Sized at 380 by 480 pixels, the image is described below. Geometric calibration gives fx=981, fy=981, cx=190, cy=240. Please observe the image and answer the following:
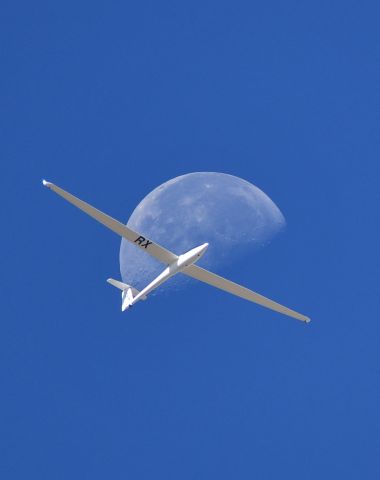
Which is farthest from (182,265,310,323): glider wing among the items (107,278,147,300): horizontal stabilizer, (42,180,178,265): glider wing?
(107,278,147,300): horizontal stabilizer

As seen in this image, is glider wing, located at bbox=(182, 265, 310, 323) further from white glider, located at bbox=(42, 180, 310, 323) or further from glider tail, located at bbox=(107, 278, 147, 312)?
glider tail, located at bbox=(107, 278, 147, 312)

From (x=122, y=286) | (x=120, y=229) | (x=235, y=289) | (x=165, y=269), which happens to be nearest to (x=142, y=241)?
(x=120, y=229)

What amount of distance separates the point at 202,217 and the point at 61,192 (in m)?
14.8

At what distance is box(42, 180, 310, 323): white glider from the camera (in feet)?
210

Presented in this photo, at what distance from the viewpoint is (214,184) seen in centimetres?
7712

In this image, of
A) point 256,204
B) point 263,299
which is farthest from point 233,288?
point 256,204

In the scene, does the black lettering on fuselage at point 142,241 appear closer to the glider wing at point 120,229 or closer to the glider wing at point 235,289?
the glider wing at point 120,229

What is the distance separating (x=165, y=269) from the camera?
6888 cm

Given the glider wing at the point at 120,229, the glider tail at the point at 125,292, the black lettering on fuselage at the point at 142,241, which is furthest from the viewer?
the glider tail at the point at 125,292

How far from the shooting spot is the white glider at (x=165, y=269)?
63875 millimetres

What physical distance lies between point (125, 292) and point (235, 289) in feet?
32.4

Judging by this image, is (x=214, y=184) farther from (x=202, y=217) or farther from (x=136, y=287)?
(x=136, y=287)

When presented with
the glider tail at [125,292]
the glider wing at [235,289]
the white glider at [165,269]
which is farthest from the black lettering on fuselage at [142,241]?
the glider tail at [125,292]

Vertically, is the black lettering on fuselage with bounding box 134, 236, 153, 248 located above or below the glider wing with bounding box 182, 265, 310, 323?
below
